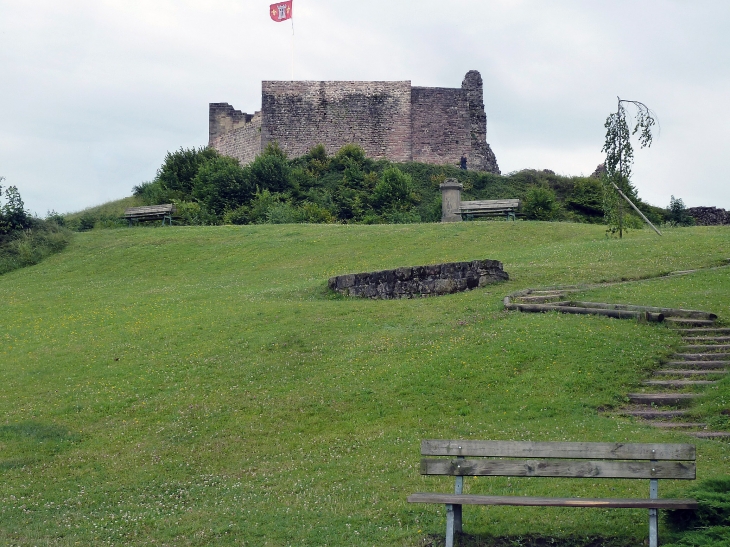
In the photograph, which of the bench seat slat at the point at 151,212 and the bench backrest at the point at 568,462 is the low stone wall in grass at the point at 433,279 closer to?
the bench backrest at the point at 568,462

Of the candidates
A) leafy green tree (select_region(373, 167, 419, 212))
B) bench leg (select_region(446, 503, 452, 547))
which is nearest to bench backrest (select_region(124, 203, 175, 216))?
leafy green tree (select_region(373, 167, 419, 212))

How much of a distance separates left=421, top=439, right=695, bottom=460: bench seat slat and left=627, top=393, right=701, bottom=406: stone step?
15.3ft

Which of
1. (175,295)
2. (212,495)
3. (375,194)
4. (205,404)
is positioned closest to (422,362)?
(205,404)

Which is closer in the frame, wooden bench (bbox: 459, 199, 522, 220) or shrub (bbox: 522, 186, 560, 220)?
wooden bench (bbox: 459, 199, 522, 220)

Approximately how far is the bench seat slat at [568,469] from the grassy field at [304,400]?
617mm

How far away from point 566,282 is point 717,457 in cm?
1050

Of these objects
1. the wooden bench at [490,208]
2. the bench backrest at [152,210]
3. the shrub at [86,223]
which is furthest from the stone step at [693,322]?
the shrub at [86,223]

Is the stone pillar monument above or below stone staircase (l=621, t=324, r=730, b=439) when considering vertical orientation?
above

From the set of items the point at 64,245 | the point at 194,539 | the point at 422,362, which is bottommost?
the point at 194,539

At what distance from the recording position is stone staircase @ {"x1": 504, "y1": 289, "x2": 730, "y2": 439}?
11633 millimetres

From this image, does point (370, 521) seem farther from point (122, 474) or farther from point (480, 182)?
point (480, 182)

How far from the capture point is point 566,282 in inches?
789

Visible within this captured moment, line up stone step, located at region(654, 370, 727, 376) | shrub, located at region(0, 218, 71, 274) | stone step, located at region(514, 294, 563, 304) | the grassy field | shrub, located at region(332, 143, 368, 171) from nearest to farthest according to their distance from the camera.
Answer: the grassy field
stone step, located at region(654, 370, 727, 376)
stone step, located at region(514, 294, 563, 304)
shrub, located at region(0, 218, 71, 274)
shrub, located at region(332, 143, 368, 171)

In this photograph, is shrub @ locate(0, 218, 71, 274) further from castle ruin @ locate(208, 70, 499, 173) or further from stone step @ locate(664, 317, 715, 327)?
stone step @ locate(664, 317, 715, 327)
